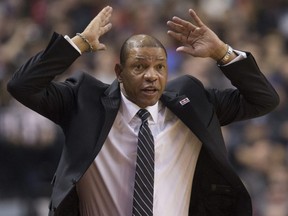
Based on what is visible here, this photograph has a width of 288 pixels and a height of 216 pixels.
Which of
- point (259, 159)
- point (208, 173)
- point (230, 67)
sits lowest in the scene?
point (259, 159)

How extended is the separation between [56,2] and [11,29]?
94cm

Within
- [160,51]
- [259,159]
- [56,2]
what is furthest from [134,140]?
[56,2]

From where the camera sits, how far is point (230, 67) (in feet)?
16.0

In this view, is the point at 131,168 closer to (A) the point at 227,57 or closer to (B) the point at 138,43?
(B) the point at 138,43

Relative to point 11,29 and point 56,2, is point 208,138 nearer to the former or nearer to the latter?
point 11,29

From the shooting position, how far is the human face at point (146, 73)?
4723 millimetres

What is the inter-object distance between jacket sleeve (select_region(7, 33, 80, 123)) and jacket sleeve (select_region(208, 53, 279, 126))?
826mm

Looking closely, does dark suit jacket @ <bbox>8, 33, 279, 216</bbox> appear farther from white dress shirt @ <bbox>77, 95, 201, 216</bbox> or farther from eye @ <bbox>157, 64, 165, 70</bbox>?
eye @ <bbox>157, 64, 165, 70</bbox>

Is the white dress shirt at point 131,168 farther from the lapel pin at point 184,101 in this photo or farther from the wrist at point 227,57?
the wrist at point 227,57

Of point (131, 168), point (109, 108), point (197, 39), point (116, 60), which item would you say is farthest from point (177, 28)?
point (116, 60)

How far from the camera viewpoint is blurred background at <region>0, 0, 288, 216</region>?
27.7ft

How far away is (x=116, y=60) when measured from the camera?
954 cm

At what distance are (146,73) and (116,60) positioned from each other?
4.83 m

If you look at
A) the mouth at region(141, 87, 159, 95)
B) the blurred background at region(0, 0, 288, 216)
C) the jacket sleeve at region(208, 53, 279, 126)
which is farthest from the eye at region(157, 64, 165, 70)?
the blurred background at region(0, 0, 288, 216)
